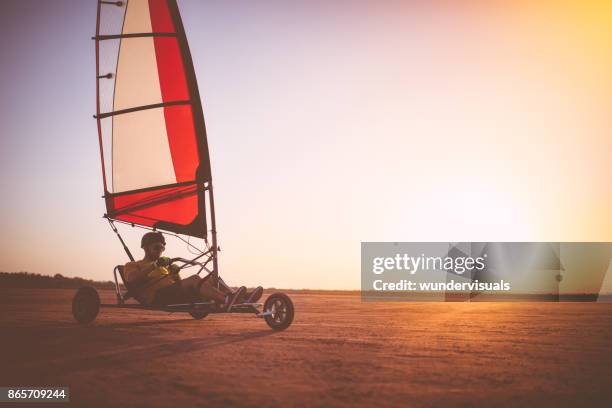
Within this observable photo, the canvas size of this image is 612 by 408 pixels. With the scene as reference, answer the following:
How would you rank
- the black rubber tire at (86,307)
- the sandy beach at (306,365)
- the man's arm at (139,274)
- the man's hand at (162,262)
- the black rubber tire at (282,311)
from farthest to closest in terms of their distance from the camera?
the black rubber tire at (86,307)
the black rubber tire at (282,311)
the man's arm at (139,274)
the man's hand at (162,262)
the sandy beach at (306,365)

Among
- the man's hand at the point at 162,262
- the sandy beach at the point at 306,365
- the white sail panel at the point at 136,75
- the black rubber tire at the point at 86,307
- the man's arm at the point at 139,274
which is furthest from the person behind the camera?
the white sail panel at the point at 136,75

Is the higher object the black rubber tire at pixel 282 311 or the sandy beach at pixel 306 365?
the black rubber tire at pixel 282 311

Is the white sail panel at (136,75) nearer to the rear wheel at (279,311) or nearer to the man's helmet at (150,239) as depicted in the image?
the man's helmet at (150,239)

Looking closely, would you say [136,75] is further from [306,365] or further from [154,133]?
[306,365]

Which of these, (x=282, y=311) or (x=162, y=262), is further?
(x=282, y=311)

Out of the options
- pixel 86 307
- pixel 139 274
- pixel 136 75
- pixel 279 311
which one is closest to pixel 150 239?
pixel 139 274

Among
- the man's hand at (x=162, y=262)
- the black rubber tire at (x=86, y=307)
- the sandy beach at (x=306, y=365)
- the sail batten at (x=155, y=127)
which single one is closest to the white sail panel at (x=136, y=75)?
the sail batten at (x=155, y=127)

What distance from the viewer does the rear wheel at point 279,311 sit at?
330 inches

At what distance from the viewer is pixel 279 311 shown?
8.52 meters

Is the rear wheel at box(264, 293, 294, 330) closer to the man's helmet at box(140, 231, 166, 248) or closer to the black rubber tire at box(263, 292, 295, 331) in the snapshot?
the black rubber tire at box(263, 292, 295, 331)

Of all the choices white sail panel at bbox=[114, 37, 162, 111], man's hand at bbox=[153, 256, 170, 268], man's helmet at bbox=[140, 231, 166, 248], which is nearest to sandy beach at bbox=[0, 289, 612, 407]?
man's hand at bbox=[153, 256, 170, 268]

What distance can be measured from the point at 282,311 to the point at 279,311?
5cm

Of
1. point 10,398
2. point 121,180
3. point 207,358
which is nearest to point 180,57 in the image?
point 121,180

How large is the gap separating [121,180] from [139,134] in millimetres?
897
